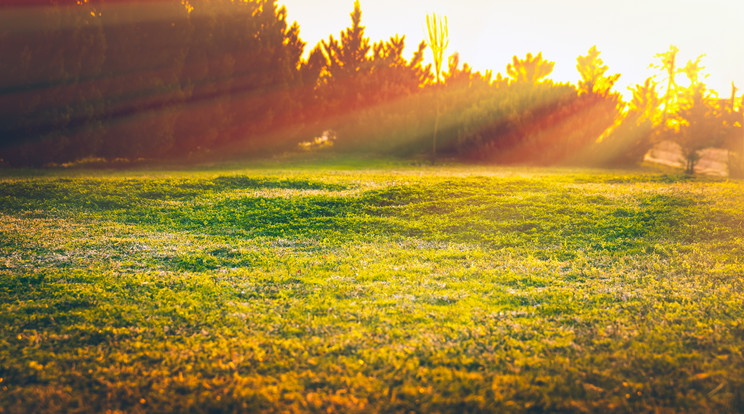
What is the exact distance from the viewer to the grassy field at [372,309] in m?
2.85

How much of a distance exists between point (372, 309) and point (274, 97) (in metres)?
18.6

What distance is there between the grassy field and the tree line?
8.02m

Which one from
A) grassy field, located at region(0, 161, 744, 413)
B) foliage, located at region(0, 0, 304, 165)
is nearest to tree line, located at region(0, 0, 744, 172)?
foliage, located at region(0, 0, 304, 165)

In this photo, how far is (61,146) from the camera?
14734 millimetres

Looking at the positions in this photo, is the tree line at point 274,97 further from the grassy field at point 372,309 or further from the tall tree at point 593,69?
the grassy field at point 372,309

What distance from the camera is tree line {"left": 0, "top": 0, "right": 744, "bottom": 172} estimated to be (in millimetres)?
14609

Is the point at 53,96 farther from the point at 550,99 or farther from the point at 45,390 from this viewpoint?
the point at 550,99

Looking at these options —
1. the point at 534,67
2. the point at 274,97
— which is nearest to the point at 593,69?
the point at 534,67

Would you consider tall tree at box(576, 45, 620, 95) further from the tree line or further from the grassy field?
the grassy field

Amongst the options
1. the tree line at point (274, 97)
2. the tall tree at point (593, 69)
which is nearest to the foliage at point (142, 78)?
the tree line at point (274, 97)

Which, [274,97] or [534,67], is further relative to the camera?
[534,67]

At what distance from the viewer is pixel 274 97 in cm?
2134

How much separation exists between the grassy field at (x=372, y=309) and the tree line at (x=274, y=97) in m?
8.02

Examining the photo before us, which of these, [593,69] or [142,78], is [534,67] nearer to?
[593,69]
